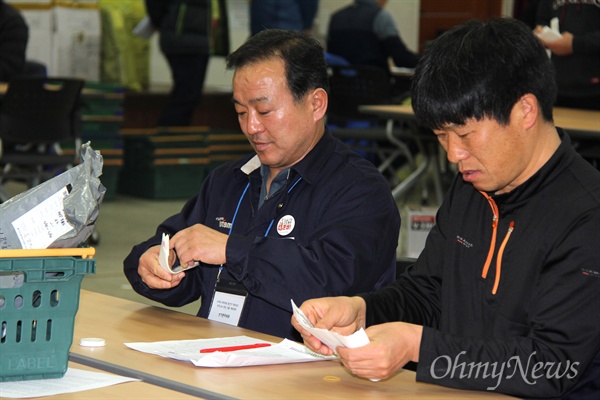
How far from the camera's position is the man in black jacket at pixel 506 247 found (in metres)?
1.72

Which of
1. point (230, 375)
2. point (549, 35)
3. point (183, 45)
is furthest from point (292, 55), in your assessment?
point (183, 45)

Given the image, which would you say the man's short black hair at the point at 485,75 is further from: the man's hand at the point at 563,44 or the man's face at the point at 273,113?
the man's hand at the point at 563,44

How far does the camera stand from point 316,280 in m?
2.29

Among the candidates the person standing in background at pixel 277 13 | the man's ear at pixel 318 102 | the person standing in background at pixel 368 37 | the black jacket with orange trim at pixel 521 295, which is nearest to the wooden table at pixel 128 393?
the black jacket with orange trim at pixel 521 295

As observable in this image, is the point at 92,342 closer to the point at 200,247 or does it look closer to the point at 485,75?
the point at 200,247

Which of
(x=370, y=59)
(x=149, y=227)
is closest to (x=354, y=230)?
(x=149, y=227)

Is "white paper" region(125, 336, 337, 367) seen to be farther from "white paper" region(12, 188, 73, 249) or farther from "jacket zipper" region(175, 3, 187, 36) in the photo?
"jacket zipper" region(175, 3, 187, 36)

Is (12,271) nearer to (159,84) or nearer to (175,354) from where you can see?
(175,354)

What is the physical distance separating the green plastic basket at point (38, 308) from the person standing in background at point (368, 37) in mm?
6995

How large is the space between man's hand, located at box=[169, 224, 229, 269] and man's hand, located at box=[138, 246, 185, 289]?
8 centimetres

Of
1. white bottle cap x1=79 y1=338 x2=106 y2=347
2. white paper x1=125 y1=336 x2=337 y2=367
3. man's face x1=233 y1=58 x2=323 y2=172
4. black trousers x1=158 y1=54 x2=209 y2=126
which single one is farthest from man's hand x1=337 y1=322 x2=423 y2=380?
black trousers x1=158 y1=54 x2=209 y2=126

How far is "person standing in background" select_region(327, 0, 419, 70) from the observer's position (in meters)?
8.48

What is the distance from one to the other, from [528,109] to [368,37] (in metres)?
6.86

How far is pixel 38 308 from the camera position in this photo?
1.70 meters
